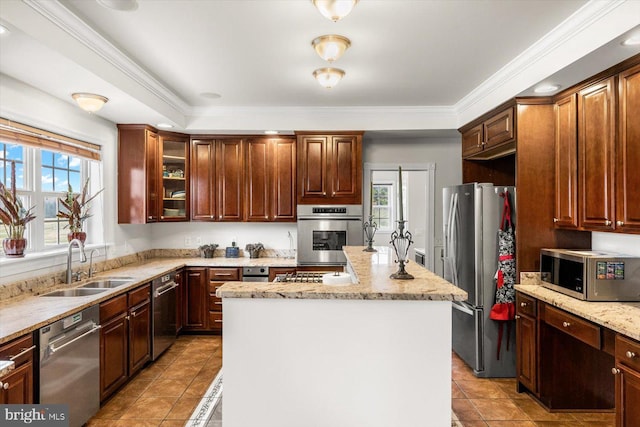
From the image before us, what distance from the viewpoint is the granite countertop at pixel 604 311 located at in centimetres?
211

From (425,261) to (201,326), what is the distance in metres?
2.94

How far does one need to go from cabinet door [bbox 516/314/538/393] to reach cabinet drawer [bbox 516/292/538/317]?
4 centimetres

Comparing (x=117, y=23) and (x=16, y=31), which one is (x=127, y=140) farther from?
(x=16, y=31)

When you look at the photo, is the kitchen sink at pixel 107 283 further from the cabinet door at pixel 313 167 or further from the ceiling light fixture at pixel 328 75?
the ceiling light fixture at pixel 328 75

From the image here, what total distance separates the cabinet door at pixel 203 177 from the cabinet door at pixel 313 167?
3.73 feet

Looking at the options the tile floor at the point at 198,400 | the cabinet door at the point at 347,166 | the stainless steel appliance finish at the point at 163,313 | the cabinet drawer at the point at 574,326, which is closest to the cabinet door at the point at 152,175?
the stainless steel appliance finish at the point at 163,313

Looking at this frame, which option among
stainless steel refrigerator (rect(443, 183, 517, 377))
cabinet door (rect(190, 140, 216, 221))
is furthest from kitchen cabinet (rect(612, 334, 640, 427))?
cabinet door (rect(190, 140, 216, 221))

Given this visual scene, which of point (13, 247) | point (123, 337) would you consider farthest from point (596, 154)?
point (13, 247)

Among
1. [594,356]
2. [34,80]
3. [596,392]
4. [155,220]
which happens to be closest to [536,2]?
[594,356]

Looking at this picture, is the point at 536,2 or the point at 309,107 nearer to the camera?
the point at 536,2

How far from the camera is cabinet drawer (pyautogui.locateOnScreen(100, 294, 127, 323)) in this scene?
294 centimetres

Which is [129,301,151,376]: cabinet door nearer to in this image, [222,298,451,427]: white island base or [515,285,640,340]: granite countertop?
[222,298,451,427]: white island base

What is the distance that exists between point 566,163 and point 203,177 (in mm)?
3905

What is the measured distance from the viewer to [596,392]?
299cm
